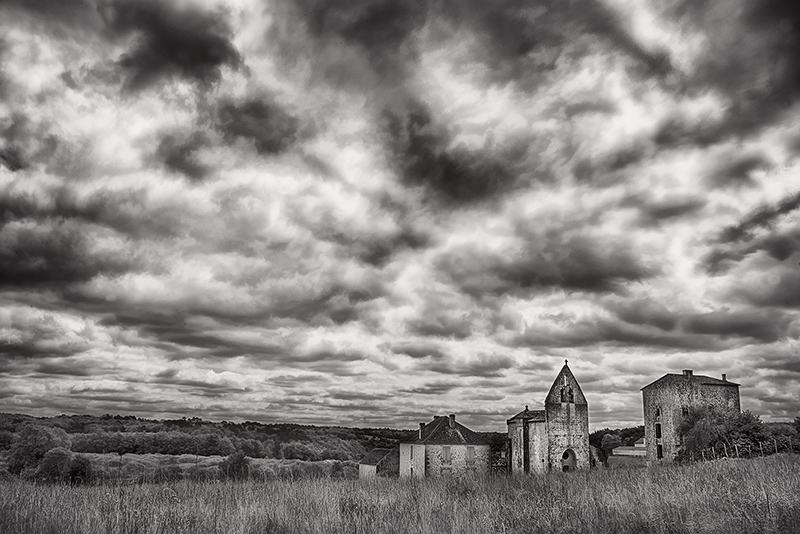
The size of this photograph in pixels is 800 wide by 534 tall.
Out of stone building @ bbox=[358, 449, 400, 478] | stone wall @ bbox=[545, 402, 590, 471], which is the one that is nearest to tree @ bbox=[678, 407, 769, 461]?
stone wall @ bbox=[545, 402, 590, 471]

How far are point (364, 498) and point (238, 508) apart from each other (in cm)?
306

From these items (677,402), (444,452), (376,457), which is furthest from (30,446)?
(677,402)

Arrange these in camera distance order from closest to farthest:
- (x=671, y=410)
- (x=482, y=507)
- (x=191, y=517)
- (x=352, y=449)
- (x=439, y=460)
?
(x=191, y=517)
(x=482, y=507)
(x=439, y=460)
(x=671, y=410)
(x=352, y=449)

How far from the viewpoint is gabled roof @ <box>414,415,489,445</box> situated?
4972 cm

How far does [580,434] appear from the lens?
45.7 meters

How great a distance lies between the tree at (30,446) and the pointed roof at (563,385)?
4117 centimetres

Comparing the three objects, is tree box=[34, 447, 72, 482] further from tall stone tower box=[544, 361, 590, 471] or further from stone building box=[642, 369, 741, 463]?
stone building box=[642, 369, 741, 463]

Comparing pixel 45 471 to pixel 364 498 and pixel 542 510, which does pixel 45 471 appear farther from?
pixel 542 510

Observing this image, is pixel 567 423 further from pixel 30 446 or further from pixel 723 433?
pixel 30 446

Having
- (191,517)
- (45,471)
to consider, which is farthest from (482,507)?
(45,471)

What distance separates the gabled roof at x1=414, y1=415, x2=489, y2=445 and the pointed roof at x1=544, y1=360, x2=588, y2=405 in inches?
326

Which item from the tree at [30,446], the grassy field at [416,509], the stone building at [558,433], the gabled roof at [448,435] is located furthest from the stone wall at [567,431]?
the tree at [30,446]

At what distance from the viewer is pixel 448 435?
5025 centimetres

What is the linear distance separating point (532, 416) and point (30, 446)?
42616 millimetres
